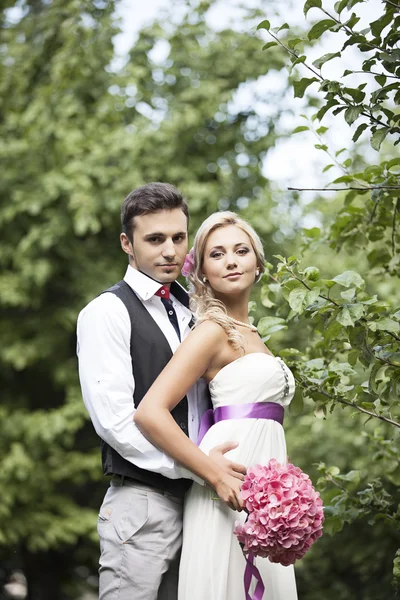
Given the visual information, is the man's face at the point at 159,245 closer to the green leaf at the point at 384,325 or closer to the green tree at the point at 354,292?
the green tree at the point at 354,292

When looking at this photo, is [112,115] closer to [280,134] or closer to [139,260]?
[280,134]

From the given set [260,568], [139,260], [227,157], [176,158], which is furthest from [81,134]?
[260,568]

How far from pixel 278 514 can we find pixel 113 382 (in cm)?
72

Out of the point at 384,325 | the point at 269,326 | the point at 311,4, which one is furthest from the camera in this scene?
the point at 269,326

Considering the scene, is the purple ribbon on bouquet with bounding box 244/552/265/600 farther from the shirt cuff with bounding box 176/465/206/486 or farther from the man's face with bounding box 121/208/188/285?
the man's face with bounding box 121/208/188/285

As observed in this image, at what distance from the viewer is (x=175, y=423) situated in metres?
2.66

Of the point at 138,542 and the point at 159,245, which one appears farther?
the point at 159,245

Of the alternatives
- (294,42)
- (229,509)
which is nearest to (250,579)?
(229,509)

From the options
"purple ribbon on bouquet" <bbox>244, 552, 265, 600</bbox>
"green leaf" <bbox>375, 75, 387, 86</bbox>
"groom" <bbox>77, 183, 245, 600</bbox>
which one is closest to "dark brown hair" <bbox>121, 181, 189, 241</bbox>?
"groom" <bbox>77, 183, 245, 600</bbox>

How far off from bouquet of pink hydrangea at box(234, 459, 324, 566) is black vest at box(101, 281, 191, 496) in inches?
13.9

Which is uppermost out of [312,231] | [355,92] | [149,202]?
[355,92]

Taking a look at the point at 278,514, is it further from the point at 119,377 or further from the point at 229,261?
the point at 229,261

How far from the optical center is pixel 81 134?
8.26 m

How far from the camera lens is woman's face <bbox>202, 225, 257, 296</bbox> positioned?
2961 millimetres
